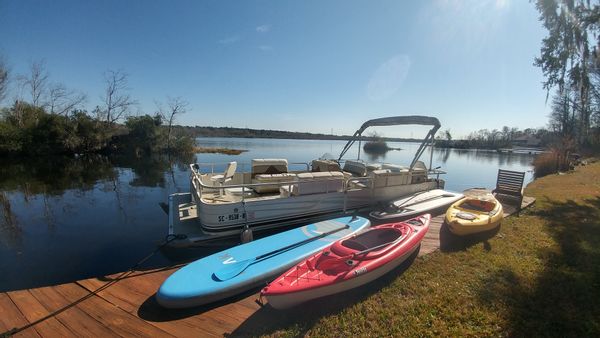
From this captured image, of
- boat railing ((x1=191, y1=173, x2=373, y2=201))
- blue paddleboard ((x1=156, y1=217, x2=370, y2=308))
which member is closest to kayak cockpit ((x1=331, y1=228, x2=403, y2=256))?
blue paddleboard ((x1=156, y1=217, x2=370, y2=308))

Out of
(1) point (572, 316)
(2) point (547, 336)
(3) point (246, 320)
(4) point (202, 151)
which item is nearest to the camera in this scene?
(2) point (547, 336)

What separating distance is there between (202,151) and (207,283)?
51057mm

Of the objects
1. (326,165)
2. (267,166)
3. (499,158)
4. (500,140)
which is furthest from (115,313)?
(500,140)

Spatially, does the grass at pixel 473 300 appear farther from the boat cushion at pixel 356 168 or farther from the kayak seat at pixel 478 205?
the boat cushion at pixel 356 168

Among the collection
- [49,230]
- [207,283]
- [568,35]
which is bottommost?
[49,230]

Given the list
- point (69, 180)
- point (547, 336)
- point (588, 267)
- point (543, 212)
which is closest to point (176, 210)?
point (547, 336)

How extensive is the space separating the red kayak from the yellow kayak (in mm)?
1837

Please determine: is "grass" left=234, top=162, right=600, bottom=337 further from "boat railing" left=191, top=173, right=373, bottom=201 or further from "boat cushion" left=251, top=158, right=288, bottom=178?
"boat cushion" left=251, top=158, right=288, bottom=178

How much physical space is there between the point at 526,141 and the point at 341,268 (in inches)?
5801

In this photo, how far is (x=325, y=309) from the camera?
418 cm

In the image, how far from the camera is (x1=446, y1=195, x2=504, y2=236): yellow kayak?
22.7ft

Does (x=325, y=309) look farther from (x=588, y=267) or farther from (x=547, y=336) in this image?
(x=588, y=267)

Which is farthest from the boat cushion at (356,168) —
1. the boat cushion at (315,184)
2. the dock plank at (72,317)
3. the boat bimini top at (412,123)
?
the dock plank at (72,317)

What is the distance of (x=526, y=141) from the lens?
4508 inches
